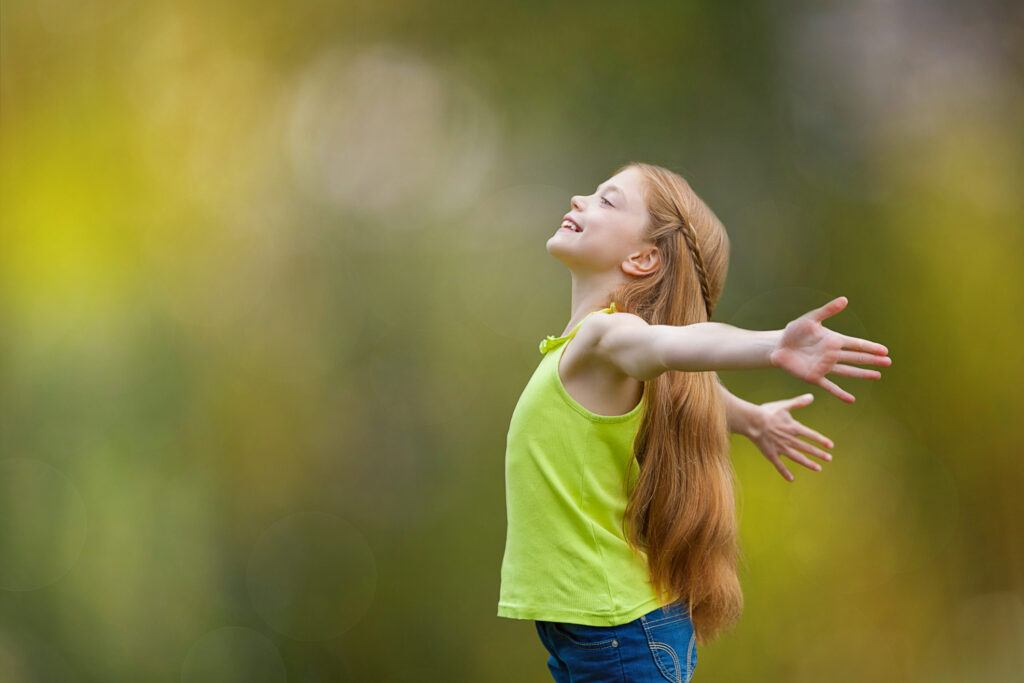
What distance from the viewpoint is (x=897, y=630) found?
2.27 meters

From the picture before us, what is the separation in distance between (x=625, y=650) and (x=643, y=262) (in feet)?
1.57

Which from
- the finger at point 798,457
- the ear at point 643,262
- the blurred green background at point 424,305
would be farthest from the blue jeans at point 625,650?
the blurred green background at point 424,305

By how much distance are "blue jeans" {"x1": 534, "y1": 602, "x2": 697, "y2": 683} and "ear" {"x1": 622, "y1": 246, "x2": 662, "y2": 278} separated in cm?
42

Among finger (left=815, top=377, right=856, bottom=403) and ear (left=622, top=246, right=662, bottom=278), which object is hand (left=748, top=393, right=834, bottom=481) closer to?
ear (left=622, top=246, right=662, bottom=278)

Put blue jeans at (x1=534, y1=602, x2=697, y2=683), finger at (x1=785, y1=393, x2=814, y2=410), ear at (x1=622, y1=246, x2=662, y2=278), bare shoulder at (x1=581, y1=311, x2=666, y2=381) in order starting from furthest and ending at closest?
finger at (x1=785, y1=393, x2=814, y2=410) < ear at (x1=622, y1=246, x2=662, y2=278) < blue jeans at (x1=534, y1=602, x2=697, y2=683) < bare shoulder at (x1=581, y1=311, x2=666, y2=381)

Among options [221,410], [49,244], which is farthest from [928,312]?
[49,244]

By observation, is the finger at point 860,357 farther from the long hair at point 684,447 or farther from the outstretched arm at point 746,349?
the long hair at point 684,447

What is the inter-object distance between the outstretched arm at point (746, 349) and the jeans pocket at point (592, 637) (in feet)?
1.00

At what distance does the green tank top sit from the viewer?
1.22 m

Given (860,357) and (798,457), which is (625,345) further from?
(798,457)

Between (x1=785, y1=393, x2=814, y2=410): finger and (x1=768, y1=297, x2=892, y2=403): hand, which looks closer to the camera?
(x1=768, y1=297, x2=892, y2=403): hand

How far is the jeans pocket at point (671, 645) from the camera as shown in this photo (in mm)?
1224

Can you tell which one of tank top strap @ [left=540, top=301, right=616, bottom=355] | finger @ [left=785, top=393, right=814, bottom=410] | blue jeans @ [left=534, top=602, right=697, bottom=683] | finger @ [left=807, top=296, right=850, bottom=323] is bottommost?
blue jeans @ [left=534, top=602, right=697, bottom=683]

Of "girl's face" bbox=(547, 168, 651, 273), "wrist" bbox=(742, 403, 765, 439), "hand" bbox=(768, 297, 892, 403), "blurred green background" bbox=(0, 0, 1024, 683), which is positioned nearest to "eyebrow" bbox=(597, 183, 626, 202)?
"girl's face" bbox=(547, 168, 651, 273)
